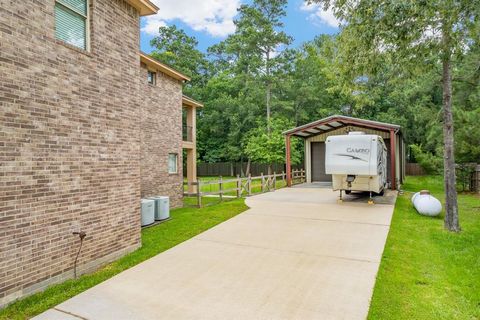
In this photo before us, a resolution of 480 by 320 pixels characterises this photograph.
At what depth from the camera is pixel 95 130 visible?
5691 mm

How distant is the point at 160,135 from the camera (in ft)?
39.2

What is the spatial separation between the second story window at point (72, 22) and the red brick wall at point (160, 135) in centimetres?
532

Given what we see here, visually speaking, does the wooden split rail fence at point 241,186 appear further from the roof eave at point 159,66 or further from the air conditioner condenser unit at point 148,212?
the roof eave at point 159,66

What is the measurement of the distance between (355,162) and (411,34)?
615 cm

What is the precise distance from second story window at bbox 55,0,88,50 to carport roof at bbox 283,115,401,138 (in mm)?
13175

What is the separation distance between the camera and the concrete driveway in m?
3.96

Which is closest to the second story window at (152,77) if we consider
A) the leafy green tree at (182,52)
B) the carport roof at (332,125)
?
the carport roof at (332,125)

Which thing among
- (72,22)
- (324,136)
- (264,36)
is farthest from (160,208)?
(264,36)

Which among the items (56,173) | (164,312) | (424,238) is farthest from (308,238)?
(56,173)

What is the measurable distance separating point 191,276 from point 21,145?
126 inches

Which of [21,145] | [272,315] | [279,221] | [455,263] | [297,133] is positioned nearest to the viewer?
[272,315]

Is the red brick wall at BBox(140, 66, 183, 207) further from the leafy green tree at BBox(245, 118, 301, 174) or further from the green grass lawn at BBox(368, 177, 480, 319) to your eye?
the leafy green tree at BBox(245, 118, 301, 174)

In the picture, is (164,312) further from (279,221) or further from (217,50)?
(217,50)

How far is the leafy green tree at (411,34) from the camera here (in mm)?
5539
